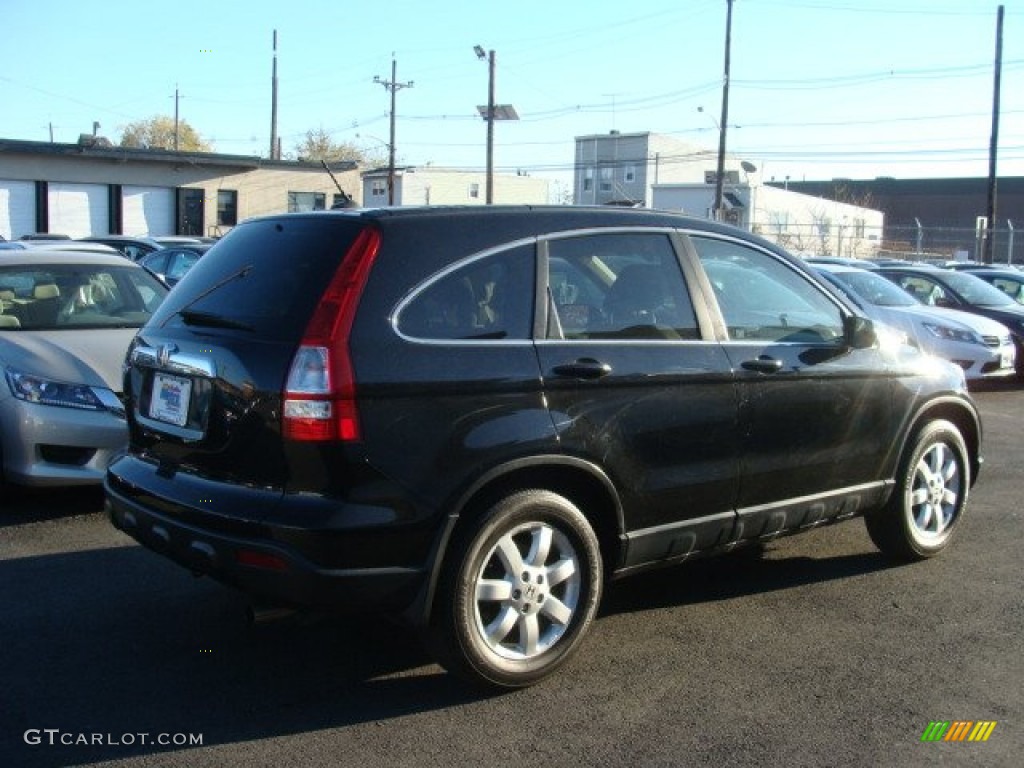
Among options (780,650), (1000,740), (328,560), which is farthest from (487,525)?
(1000,740)

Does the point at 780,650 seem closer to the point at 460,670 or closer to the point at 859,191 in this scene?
the point at 460,670

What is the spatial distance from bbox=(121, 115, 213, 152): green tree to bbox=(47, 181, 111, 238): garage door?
202 ft

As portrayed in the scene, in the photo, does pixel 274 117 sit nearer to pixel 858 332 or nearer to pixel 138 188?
Answer: pixel 138 188

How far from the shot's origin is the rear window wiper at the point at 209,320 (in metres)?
4.02

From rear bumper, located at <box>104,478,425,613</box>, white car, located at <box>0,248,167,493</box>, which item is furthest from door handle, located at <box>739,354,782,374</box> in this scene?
white car, located at <box>0,248,167,493</box>

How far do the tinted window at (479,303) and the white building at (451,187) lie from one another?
58.8 meters

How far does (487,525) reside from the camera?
396 centimetres

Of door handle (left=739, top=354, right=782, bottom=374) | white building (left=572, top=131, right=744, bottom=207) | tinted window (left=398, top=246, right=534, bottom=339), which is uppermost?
white building (left=572, top=131, right=744, bottom=207)

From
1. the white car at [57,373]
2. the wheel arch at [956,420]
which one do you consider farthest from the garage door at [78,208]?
the wheel arch at [956,420]


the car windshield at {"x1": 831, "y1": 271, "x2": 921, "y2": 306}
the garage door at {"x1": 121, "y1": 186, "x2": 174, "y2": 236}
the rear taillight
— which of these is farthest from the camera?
the garage door at {"x1": 121, "y1": 186, "x2": 174, "y2": 236}

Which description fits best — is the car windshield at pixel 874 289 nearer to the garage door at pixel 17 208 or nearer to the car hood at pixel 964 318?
the car hood at pixel 964 318

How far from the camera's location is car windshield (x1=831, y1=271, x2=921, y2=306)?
14.1 m

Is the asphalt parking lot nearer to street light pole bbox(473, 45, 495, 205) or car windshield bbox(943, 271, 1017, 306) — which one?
car windshield bbox(943, 271, 1017, 306)

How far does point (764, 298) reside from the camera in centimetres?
511
